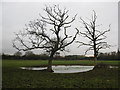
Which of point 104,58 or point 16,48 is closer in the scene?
point 16,48

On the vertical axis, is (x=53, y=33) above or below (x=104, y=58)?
above

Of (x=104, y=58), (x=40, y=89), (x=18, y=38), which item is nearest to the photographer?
(x=40, y=89)

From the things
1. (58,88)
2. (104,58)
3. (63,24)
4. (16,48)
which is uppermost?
(63,24)

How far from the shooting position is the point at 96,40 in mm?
23391

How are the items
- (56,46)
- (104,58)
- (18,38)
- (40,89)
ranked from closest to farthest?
(40,89)
(56,46)
(18,38)
(104,58)

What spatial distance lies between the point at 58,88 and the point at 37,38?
1290 centimetres

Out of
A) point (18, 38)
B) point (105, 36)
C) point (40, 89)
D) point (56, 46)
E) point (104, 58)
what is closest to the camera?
point (40, 89)

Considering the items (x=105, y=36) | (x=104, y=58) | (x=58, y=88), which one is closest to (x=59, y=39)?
Answer: (x=105, y=36)

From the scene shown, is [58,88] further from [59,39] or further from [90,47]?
[90,47]

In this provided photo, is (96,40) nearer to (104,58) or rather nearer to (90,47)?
(90,47)

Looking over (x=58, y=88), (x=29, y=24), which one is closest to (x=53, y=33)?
(x=29, y=24)

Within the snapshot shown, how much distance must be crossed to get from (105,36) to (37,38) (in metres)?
10.7

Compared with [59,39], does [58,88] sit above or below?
below

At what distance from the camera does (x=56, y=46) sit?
65.3 ft
